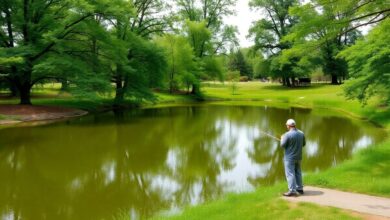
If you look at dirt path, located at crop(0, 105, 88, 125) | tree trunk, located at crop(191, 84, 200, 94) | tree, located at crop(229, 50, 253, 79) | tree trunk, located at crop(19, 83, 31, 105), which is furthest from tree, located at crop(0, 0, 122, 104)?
tree, located at crop(229, 50, 253, 79)

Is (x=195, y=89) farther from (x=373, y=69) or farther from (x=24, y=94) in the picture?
(x=373, y=69)

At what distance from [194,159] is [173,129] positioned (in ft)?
33.1

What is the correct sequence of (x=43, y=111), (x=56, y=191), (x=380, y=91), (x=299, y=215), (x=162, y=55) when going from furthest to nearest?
(x=162, y=55), (x=43, y=111), (x=380, y=91), (x=56, y=191), (x=299, y=215)

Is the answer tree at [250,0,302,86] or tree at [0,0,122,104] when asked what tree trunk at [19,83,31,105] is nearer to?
tree at [0,0,122,104]

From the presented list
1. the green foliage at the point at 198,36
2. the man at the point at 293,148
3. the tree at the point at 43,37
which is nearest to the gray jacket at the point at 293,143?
the man at the point at 293,148

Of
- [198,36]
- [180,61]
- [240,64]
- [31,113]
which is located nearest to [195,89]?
[180,61]

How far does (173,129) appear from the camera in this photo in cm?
2617

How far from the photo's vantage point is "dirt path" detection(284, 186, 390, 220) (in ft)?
24.6

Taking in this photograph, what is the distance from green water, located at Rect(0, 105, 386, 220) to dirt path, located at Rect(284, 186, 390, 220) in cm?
269

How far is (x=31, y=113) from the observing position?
30266 mm

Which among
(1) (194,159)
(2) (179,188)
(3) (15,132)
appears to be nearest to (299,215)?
(2) (179,188)

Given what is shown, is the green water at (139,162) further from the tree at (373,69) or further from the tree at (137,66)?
the tree at (137,66)

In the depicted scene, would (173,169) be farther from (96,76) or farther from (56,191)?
(96,76)

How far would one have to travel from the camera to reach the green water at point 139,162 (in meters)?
10.4
